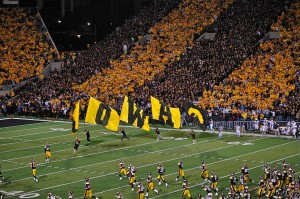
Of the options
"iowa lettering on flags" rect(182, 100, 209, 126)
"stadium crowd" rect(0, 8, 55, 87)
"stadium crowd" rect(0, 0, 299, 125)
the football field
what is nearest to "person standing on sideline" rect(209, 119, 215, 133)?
the football field

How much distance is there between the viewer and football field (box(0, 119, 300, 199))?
25.4m

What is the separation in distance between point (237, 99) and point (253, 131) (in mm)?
3251

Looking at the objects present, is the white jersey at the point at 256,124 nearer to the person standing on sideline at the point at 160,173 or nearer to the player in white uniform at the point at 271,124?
the player in white uniform at the point at 271,124

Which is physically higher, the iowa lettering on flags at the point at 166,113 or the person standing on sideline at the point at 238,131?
the iowa lettering on flags at the point at 166,113

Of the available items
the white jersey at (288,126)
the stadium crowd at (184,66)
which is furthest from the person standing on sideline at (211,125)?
the white jersey at (288,126)

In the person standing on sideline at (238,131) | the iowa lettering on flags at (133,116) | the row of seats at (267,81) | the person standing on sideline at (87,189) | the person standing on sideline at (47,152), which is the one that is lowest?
the person standing on sideline at (87,189)

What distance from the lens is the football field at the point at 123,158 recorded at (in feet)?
83.5

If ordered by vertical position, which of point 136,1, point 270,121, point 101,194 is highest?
point 136,1

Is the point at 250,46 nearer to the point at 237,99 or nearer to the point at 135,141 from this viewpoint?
the point at 237,99

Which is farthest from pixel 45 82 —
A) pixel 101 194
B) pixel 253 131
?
pixel 101 194

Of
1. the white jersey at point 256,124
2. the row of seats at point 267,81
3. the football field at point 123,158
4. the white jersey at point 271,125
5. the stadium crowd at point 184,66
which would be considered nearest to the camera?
the football field at point 123,158

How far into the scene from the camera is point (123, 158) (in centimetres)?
3134

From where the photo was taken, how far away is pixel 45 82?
53281 millimetres

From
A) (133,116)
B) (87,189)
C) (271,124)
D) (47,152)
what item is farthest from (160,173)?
(271,124)
